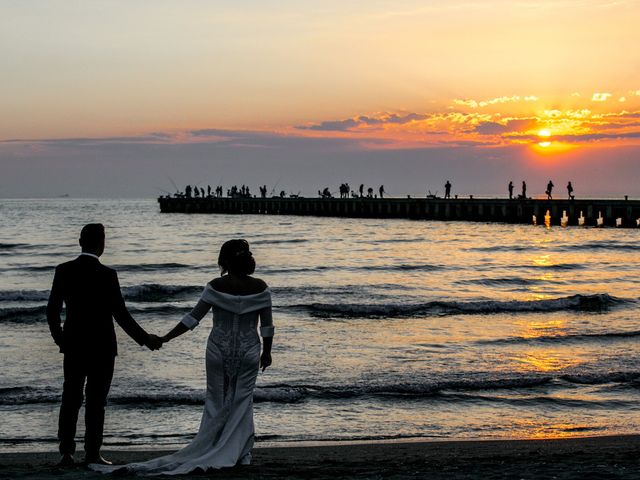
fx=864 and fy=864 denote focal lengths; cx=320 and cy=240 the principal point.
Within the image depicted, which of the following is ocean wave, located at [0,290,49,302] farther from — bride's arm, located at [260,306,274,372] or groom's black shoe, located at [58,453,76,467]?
bride's arm, located at [260,306,274,372]

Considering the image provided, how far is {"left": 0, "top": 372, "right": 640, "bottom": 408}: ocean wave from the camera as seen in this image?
34.4 feet

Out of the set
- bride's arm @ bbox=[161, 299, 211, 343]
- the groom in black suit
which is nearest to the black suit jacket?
the groom in black suit

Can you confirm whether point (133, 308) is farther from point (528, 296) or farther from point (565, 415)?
point (565, 415)

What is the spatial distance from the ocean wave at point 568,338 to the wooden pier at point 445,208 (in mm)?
46075

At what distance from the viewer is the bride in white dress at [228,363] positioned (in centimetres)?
603

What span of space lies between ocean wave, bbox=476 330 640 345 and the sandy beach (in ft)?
24.8

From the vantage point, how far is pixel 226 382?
6.12 meters

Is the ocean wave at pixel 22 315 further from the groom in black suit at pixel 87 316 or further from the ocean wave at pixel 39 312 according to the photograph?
the groom in black suit at pixel 87 316

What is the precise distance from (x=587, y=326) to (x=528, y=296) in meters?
7.11

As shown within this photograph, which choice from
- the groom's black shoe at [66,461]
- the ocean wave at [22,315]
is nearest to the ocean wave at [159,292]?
the ocean wave at [22,315]

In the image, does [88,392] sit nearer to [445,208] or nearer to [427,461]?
[427,461]

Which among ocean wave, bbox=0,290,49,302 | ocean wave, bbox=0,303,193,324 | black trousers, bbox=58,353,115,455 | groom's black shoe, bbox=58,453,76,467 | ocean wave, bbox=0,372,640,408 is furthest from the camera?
ocean wave, bbox=0,290,49,302

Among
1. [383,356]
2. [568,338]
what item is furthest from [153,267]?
[383,356]

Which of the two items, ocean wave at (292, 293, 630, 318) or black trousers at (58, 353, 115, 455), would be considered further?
ocean wave at (292, 293, 630, 318)
